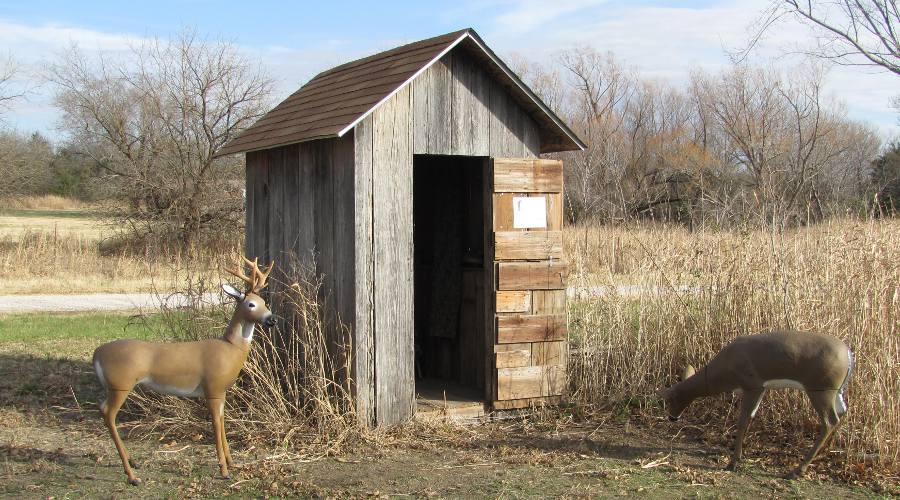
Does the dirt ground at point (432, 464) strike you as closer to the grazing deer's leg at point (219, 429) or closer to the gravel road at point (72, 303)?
the grazing deer's leg at point (219, 429)

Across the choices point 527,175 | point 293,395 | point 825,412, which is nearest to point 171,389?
point 293,395

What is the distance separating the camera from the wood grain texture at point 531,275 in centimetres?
696

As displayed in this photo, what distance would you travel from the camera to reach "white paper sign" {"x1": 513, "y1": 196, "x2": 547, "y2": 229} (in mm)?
7023

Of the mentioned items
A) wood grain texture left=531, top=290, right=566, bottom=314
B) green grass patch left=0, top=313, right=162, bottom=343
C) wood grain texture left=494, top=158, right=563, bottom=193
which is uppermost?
wood grain texture left=494, top=158, right=563, bottom=193

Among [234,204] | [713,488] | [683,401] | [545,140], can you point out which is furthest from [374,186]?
[234,204]

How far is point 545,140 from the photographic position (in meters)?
7.52

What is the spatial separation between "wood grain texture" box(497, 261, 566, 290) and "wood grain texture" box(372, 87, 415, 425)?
0.84 m

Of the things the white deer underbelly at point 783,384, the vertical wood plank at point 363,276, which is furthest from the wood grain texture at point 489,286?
the white deer underbelly at point 783,384

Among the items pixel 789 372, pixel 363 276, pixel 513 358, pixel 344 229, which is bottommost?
pixel 513 358

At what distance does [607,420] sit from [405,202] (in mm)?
2624

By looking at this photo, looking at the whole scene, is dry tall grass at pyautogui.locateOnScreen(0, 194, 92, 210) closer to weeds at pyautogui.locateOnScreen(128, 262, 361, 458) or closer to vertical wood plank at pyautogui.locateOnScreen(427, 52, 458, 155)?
weeds at pyautogui.locateOnScreen(128, 262, 361, 458)

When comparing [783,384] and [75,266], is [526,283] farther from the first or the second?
[75,266]

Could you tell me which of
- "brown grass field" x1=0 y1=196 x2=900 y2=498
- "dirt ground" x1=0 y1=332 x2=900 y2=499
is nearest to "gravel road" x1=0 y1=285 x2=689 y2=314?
"brown grass field" x1=0 y1=196 x2=900 y2=498

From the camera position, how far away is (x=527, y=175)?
23.2 ft
